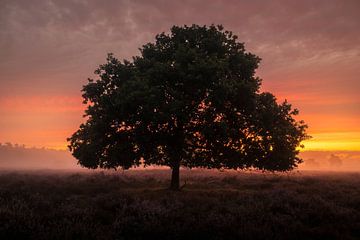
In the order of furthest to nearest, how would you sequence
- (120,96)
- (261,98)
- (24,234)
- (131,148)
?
(261,98)
(131,148)
(120,96)
(24,234)

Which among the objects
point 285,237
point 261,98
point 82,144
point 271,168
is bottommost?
point 285,237

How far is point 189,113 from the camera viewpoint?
22016 millimetres

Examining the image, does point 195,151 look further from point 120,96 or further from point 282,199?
point 282,199

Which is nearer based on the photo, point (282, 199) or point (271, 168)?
point (282, 199)

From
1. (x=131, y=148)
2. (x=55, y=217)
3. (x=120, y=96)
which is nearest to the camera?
(x=55, y=217)

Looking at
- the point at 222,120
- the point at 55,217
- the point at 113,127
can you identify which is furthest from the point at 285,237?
the point at 113,127

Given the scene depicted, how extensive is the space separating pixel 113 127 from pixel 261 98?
1056cm

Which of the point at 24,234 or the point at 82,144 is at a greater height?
the point at 82,144

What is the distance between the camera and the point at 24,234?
32.0ft

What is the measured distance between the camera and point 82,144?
24.8 m

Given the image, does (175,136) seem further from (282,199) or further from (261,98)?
(282,199)

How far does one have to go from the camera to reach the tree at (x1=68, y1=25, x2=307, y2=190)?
2120 centimetres

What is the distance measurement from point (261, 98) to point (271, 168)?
16.3ft

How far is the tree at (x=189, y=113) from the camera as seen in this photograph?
21195 mm
